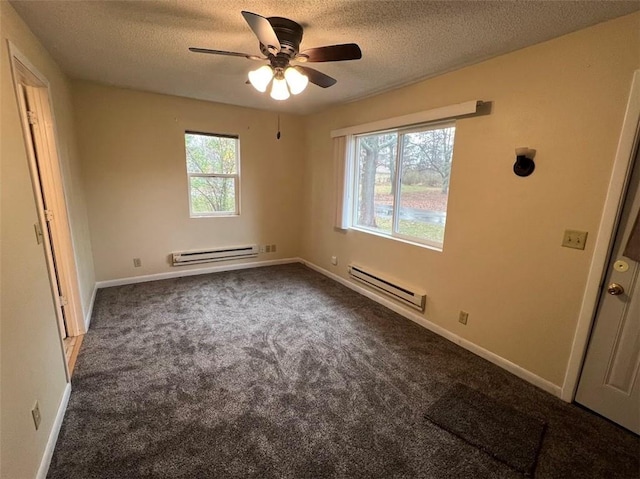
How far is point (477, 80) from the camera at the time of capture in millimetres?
2393

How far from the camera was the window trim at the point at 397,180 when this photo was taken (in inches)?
113

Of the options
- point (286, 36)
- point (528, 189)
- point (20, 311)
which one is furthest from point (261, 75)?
point (528, 189)

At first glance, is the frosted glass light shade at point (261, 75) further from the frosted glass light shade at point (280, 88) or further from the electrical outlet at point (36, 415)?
the electrical outlet at point (36, 415)

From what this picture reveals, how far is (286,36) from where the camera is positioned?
1.87 meters

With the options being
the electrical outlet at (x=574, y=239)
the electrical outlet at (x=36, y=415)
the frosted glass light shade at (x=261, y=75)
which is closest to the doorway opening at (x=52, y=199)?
the electrical outlet at (x=36, y=415)

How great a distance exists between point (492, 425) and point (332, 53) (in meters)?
2.42

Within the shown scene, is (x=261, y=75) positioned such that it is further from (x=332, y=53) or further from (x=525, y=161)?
(x=525, y=161)

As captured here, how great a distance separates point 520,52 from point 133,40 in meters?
2.74

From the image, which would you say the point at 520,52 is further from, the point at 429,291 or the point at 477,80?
the point at 429,291

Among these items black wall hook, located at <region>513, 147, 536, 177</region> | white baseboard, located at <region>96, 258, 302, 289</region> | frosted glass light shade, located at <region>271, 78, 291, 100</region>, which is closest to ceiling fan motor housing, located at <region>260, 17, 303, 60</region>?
frosted glass light shade, located at <region>271, 78, 291, 100</region>

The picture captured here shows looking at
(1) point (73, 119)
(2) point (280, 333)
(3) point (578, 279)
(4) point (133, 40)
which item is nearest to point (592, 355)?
(3) point (578, 279)

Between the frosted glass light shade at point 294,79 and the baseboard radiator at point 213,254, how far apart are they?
3.00 meters

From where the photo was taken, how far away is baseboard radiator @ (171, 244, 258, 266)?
415 cm

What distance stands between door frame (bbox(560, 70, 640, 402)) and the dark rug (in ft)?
1.53
